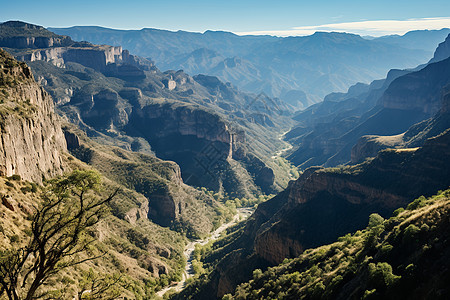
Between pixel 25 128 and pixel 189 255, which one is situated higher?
pixel 25 128

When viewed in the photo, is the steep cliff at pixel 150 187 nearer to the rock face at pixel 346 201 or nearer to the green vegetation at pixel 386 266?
the rock face at pixel 346 201

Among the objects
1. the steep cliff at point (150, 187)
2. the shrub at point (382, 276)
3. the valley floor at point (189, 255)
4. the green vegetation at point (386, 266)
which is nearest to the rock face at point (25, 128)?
the steep cliff at point (150, 187)

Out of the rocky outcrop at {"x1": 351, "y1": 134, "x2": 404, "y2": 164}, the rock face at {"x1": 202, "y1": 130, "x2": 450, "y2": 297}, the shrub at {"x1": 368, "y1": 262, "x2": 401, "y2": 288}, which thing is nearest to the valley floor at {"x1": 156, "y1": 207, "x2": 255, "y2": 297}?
the rock face at {"x1": 202, "y1": 130, "x2": 450, "y2": 297}

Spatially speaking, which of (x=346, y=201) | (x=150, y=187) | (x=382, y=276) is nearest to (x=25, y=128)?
(x=150, y=187)

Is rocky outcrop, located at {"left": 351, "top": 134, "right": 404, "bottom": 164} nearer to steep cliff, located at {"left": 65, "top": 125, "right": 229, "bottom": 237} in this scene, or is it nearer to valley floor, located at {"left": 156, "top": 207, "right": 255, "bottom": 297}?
valley floor, located at {"left": 156, "top": 207, "right": 255, "bottom": 297}

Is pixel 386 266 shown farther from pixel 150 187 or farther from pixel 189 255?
pixel 150 187

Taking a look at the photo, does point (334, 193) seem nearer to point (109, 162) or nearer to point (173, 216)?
point (173, 216)
